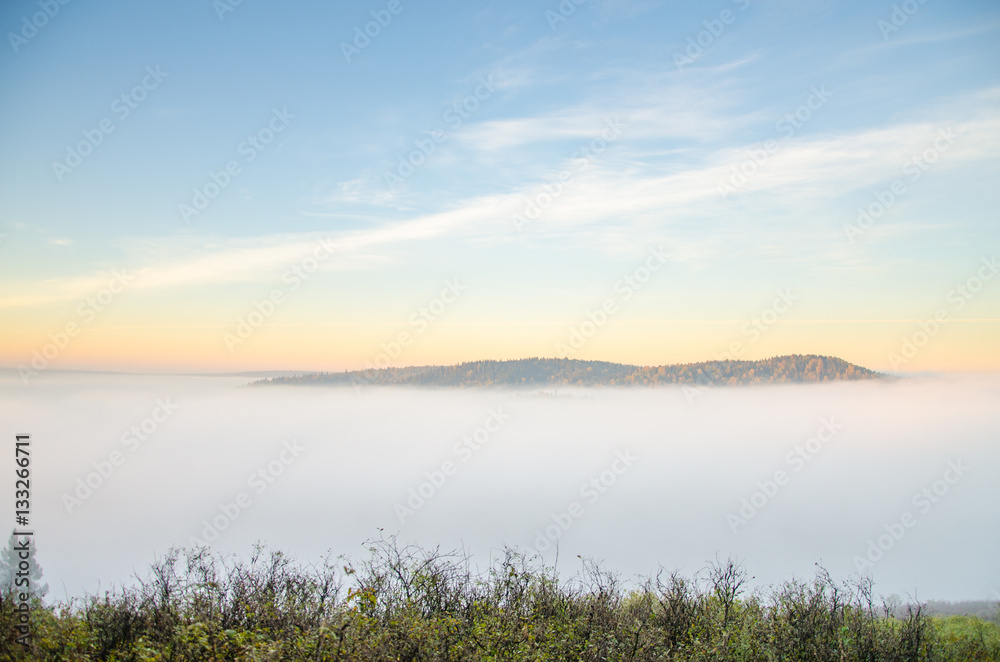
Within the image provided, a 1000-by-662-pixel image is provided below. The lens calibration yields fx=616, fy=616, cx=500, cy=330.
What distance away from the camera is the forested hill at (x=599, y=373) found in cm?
13088

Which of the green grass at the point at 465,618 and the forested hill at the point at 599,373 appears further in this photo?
the forested hill at the point at 599,373

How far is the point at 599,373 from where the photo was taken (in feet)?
465

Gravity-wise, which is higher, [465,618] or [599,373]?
[599,373]

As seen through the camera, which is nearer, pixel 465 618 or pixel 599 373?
pixel 465 618

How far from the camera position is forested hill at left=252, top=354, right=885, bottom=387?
130875 mm

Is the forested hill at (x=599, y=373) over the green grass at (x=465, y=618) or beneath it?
over

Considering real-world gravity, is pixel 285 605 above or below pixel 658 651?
above

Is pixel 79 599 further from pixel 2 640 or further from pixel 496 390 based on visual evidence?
pixel 496 390

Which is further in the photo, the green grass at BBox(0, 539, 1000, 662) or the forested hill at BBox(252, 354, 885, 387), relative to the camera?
the forested hill at BBox(252, 354, 885, 387)

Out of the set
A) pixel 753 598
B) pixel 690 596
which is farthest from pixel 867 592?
pixel 690 596

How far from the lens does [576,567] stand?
21.5m

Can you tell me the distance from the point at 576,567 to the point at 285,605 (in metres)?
10.2

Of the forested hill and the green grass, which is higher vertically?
the forested hill

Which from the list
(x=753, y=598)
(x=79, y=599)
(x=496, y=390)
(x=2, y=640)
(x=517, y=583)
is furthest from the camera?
(x=496, y=390)
